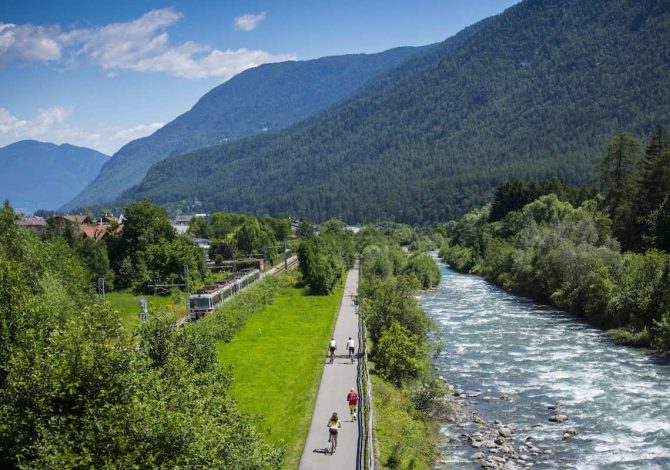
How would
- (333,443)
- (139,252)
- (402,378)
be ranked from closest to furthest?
(333,443), (402,378), (139,252)

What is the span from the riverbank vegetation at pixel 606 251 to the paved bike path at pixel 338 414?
81.3 ft

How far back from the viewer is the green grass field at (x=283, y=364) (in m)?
31.1

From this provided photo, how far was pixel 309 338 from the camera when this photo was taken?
180ft

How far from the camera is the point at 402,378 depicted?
40062mm

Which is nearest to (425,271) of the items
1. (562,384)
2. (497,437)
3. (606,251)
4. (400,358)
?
(606,251)

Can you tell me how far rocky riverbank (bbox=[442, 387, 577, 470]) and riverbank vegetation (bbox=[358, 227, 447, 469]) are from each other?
1.27 m

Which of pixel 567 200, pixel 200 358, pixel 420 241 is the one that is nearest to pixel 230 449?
pixel 200 358

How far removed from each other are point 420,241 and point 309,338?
130 meters

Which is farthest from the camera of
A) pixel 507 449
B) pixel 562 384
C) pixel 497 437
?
pixel 562 384

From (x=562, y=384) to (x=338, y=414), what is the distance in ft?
57.8

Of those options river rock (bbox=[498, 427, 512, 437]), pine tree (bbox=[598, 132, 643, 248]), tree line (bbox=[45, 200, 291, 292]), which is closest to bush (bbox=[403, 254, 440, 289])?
pine tree (bbox=[598, 132, 643, 248])

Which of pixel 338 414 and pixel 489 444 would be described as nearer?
pixel 338 414

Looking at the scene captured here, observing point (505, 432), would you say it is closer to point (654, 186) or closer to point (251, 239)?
point (654, 186)

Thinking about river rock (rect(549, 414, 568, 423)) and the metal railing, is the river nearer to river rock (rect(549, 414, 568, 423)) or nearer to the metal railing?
river rock (rect(549, 414, 568, 423))
